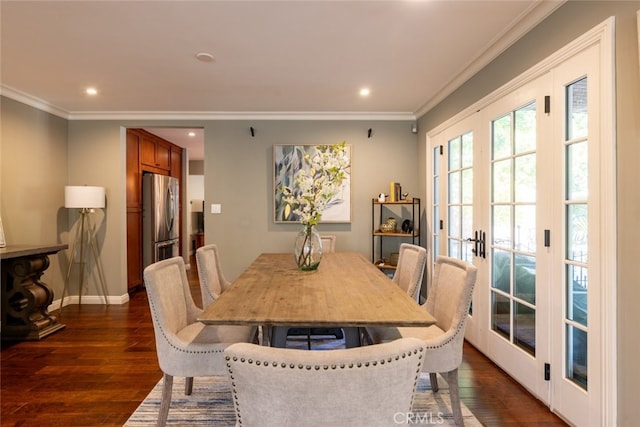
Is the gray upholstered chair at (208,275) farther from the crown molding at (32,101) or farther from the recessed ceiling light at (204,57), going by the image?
the crown molding at (32,101)

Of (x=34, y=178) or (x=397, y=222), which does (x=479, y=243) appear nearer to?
(x=397, y=222)

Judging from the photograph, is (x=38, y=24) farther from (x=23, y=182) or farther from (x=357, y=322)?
(x=357, y=322)

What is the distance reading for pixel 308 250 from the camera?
7.29 ft

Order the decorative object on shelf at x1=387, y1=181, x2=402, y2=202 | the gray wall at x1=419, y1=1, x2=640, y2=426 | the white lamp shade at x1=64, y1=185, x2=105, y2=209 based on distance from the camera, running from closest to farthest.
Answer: the gray wall at x1=419, y1=1, x2=640, y2=426 < the white lamp shade at x1=64, y1=185, x2=105, y2=209 < the decorative object on shelf at x1=387, y1=181, x2=402, y2=202

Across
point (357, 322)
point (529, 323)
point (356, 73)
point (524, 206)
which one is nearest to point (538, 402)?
point (529, 323)

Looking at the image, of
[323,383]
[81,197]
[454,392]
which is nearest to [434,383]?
[454,392]

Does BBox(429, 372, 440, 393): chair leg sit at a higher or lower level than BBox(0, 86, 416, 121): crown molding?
lower

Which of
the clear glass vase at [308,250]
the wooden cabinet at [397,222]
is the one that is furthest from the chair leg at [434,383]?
the wooden cabinet at [397,222]

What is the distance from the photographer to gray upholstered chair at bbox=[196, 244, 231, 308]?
230 cm

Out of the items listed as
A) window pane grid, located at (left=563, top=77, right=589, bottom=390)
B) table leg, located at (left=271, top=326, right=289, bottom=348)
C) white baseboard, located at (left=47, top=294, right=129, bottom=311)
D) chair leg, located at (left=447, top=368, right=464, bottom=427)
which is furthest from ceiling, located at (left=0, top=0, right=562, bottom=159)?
white baseboard, located at (left=47, top=294, right=129, bottom=311)

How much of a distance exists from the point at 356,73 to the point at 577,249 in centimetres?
214

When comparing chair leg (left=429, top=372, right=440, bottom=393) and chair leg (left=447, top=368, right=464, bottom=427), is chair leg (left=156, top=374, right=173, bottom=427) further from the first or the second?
chair leg (left=429, top=372, right=440, bottom=393)

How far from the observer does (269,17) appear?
211 cm

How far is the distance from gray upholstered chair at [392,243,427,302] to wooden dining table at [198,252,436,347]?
29cm
